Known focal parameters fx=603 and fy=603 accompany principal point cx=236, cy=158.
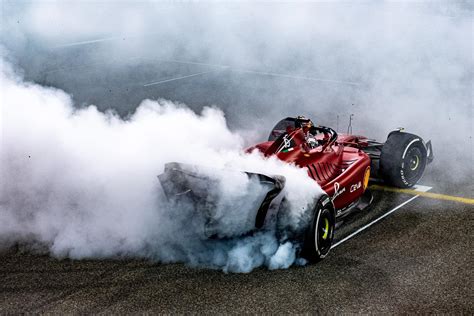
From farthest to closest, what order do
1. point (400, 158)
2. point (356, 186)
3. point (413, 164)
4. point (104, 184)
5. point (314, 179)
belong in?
point (413, 164) < point (400, 158) < point (356, 186) < point (314, 179) < point (104, 184)

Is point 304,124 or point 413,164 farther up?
point 304,124

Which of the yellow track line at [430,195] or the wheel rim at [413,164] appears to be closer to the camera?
the yellow track line at [430,195]

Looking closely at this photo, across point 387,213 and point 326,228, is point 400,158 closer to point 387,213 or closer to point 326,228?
point 387,213

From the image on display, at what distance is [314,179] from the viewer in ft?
22.5

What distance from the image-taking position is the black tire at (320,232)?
5957 mm

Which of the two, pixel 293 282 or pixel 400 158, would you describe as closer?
pixel 293 282

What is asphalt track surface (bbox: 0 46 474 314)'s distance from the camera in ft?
17.7

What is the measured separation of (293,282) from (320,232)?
69cm

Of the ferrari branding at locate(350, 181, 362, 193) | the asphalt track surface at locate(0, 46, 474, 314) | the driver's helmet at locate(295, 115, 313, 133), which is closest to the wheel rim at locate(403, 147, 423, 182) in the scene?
the ferrari branding at locate(350, 181, 362, 193)

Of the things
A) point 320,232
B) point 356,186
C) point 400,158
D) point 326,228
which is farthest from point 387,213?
point 320,232

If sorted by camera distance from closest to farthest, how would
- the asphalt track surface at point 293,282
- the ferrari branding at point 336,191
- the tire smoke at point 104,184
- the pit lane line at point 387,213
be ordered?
the asphalt track surface at point 293,282 < the tire smoke at point 104,184 < the pit lane line at point 387,213 < the ferrari branding at point 336,191

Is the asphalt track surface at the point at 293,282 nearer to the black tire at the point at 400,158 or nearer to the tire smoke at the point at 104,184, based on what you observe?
the tire smoke at the point at 104,184

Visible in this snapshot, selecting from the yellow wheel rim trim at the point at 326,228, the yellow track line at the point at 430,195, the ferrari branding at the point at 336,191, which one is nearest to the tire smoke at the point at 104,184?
the yellow wheel rim trim at the point at 326,228

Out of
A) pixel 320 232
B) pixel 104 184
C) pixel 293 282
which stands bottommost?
pixel 293 282
